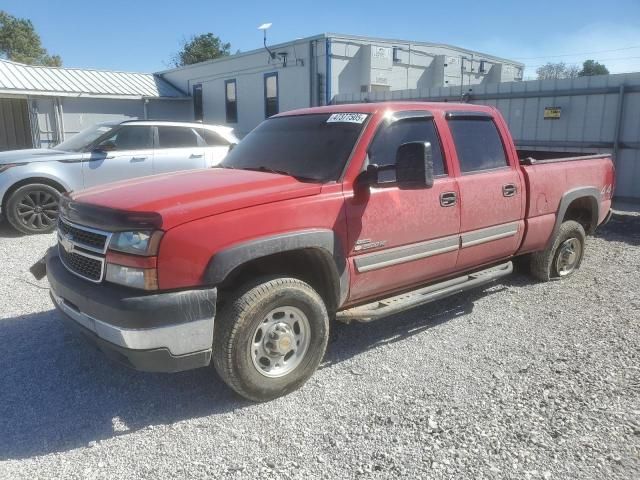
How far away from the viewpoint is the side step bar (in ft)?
12.1

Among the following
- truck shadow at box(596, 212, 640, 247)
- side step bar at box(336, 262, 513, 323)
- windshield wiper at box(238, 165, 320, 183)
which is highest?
windshield wiper at box(238, 165, 320, 183)

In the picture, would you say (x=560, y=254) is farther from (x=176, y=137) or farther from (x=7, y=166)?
(x=7, y=166)

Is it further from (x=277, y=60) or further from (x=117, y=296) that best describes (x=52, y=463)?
(x=277, y=60)

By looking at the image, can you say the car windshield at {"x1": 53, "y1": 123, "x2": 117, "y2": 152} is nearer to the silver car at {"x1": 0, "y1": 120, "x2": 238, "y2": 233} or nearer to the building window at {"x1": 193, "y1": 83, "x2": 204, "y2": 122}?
the silver car at {"x1": 0, "y1": 120, "x2": 238, "y2": 233}

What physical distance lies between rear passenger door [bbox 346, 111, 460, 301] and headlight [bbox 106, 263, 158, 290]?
4.39 ft

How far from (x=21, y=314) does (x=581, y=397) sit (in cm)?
468

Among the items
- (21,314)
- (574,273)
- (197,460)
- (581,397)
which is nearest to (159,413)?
(197,460)

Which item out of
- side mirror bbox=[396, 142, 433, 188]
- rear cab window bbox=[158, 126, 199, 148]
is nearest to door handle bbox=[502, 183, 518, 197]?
side mirror bbox=[396, 142, 433, 188]

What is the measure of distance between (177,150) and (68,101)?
Answer: 51.8 ft

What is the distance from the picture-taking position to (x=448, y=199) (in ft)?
13.5

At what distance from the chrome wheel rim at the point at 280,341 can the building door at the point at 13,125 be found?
80.4 ft

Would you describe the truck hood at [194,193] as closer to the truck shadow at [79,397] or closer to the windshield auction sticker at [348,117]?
the windshield auction sticker at [348,117]

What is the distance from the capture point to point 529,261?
18.7 feet

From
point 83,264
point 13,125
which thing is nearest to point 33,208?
point 83,264
